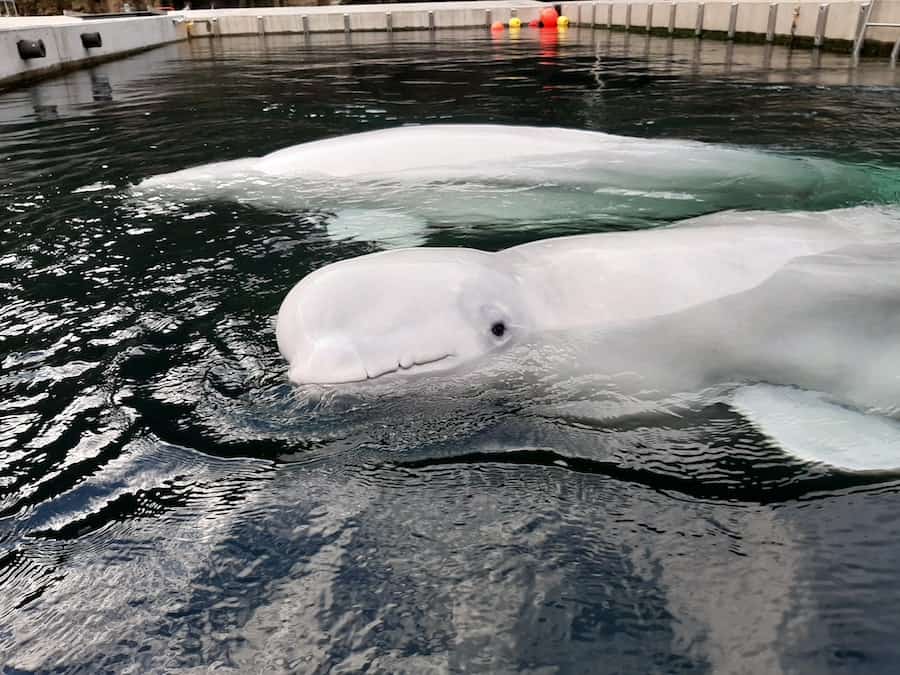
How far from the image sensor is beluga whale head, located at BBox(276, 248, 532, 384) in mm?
4094

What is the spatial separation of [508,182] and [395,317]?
181 inches

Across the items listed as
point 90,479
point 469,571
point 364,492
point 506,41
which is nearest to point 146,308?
point 90,479

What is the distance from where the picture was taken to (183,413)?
408 cm

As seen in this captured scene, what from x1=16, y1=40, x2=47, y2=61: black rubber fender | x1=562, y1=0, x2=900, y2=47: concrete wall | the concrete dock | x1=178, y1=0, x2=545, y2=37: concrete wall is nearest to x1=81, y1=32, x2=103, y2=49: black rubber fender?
the concrete dock

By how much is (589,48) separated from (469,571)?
28625mm

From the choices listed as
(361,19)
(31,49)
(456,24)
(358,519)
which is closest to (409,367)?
(358,519)

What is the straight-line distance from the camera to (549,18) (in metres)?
41.8

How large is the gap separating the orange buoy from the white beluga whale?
4022cm

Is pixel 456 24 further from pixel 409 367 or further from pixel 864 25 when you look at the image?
pixel 409 367

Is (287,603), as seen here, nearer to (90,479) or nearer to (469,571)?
(469,571)

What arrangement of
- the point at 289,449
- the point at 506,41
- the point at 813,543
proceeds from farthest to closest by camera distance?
the point at 506,41
the point at 289,449
the point at 813,543

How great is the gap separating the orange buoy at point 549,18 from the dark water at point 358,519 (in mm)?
39038

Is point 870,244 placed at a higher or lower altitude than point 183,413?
higher

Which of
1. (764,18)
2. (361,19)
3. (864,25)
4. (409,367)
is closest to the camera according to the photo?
(409,367)
